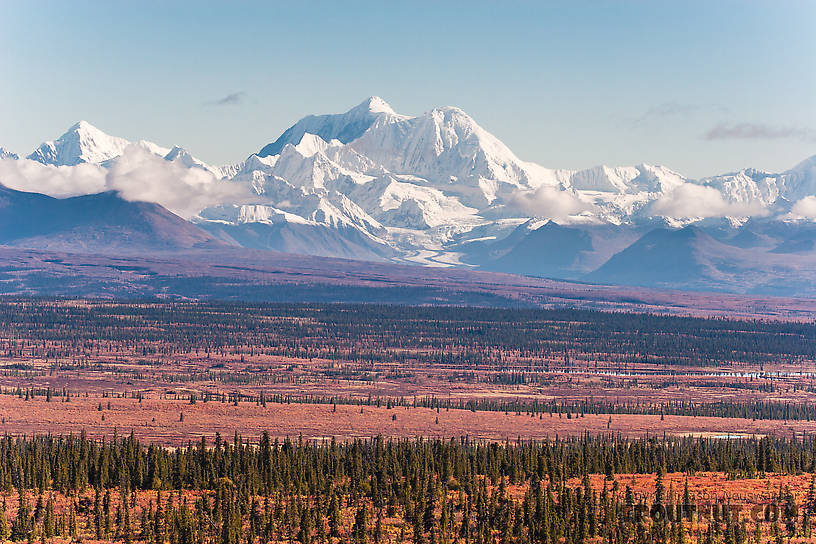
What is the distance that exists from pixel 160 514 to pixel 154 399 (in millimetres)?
97663

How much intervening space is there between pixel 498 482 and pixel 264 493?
18690mm

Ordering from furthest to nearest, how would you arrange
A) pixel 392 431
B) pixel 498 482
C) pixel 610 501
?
pixel 392 431, pixel 498 482, pixel 610 501

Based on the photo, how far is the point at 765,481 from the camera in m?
99.7

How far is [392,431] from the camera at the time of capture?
535 ft

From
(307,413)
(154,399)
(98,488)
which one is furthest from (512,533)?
(154,399)

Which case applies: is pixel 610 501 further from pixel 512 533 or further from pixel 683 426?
pixel 683 426

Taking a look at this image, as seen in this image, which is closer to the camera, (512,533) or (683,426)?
(512,533)

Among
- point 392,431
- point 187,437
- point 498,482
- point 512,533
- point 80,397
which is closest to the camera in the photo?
point 512,533

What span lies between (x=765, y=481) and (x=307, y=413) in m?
84.4

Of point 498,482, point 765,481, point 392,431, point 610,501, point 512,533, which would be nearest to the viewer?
point 512,533

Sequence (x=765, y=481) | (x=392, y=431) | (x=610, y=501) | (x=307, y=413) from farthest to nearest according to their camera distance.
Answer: (x=307, y=413) → (x=392, y=431) → (x=765, y=481) → (x=610, y=501)

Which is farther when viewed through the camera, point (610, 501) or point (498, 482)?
point (498, 482)

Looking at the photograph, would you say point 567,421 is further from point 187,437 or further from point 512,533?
point 512,533

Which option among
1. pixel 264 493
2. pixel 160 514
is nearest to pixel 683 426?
pixel 264 493
